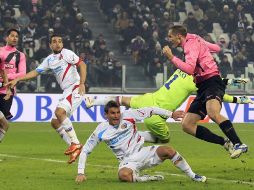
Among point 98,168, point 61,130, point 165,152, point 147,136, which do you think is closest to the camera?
point 165,152

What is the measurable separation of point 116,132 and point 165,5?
859 inches

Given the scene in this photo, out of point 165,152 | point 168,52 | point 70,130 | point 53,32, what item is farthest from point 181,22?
point 165,152

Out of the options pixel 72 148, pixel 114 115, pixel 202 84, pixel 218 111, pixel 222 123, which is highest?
pixel 202 84

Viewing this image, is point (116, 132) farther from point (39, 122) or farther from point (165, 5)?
point (165, 5)

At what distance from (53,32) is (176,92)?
49.1 ft

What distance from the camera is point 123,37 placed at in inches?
1184

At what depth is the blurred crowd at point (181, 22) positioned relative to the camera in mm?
29000

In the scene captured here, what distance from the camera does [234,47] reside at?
2986cm

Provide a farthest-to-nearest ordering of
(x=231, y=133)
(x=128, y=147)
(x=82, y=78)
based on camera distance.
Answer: (x=82, y=78) < (x=231, y=133) < (x=128, y=147)

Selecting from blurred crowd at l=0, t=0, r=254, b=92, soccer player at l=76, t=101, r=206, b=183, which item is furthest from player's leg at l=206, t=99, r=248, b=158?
blurred crowd at l=0, t=0, r=254, b=92

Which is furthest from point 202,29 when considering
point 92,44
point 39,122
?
point 39,122

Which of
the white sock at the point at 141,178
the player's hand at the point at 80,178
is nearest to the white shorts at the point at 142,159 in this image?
the white sock at the point at 141,178

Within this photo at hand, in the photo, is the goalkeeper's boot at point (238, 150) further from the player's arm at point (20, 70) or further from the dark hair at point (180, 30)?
the player's arm at point (20, 70)

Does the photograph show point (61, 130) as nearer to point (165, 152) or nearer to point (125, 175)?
point (125, 175)
